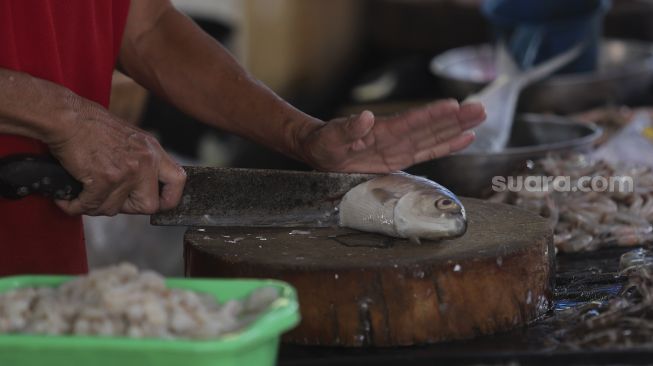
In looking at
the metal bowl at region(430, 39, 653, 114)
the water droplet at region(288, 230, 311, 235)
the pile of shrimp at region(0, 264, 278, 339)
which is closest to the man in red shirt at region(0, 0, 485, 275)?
the water droplet at region(288, 230, 311, 235)

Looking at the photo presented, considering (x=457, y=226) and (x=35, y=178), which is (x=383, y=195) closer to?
(x=457, y=226)

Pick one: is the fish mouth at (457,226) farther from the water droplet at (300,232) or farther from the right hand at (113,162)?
the right hand at (113,162)

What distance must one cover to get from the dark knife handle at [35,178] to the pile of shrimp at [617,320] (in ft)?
3.73

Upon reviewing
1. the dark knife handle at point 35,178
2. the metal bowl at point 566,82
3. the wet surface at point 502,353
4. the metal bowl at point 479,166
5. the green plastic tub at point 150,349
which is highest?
the green plastic tub at point 150,349

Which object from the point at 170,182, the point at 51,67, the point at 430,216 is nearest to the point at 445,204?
the point at 430,216

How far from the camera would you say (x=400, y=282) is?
2230 mm

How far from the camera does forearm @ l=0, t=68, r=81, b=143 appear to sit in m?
2.32

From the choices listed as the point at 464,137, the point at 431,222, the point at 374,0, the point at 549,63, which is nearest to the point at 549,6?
the point at 549,63

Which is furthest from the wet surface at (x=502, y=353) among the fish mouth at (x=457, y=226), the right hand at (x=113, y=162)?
the right hand at (x=113, y=162)

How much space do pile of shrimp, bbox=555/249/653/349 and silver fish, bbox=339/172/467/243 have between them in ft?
1.04

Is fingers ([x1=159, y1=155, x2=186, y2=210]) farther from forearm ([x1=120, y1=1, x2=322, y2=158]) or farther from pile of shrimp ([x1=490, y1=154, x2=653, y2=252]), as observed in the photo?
pile of shrimp ([x1=490, y1=154, x2=653, y2=252])

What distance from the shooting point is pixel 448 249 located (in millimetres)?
2342

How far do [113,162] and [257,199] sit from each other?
0.36 meters

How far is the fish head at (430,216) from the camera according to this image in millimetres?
2371
